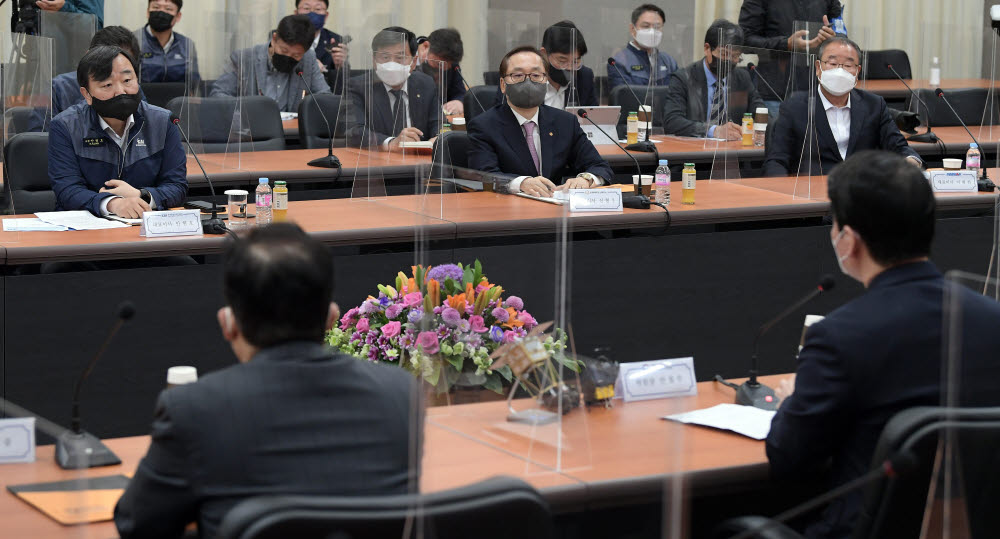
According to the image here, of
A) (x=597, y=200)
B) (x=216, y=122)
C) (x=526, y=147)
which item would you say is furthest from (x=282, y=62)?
(x=597, y=200)

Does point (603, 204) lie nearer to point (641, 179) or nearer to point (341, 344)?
point (641, 179)

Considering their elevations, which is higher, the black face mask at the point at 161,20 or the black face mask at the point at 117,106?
the black face mask at the point at 161,20

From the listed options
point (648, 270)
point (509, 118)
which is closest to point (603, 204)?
point (648, 270)

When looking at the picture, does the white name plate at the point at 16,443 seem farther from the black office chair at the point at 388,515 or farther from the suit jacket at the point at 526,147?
the suit jacket at the point at 526,147

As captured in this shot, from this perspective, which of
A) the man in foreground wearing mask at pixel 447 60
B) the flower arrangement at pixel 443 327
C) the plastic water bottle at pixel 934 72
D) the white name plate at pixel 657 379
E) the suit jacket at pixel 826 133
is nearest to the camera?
the flower arrangement at pixel 443 327

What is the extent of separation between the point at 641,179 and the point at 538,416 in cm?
242

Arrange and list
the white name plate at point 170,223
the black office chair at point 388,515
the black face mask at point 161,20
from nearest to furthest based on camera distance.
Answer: the black office chair at point 388,515
the white name plate at point 170,223
the black face mask at point 161,20

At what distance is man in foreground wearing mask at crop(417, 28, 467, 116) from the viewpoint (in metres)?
5.39

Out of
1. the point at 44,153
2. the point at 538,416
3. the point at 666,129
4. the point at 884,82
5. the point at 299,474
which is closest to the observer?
the point at 299,474

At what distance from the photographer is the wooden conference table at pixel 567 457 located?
1885mm

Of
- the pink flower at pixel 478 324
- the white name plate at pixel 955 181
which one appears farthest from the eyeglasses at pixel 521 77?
the pink flower at pixel 478 324

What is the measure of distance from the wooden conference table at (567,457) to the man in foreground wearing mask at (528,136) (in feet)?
7.71

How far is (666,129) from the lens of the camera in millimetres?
6430

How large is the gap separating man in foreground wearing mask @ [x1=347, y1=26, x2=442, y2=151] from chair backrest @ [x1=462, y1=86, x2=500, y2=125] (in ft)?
4.10
